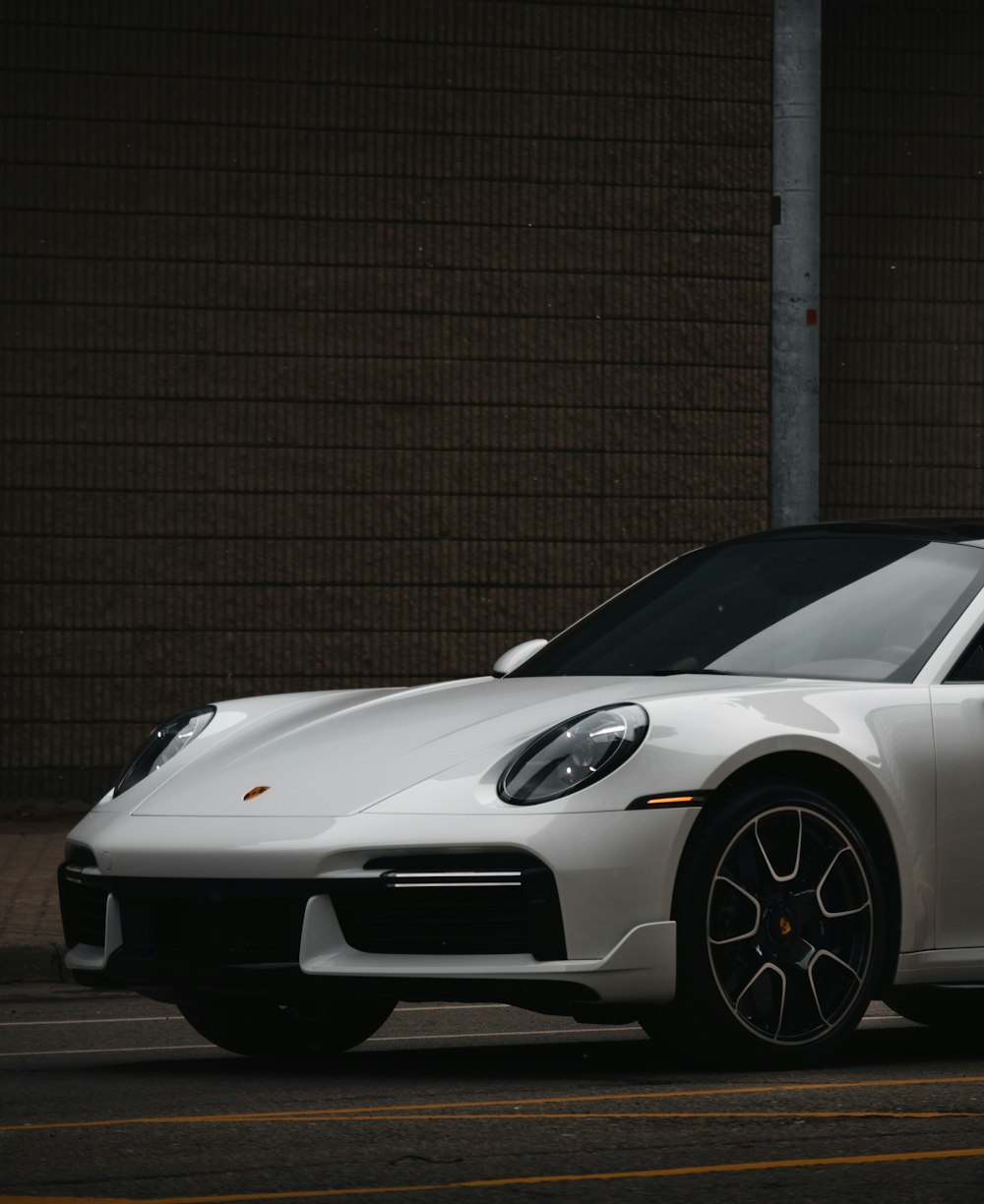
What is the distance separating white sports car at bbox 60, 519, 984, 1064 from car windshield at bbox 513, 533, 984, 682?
0.5 inches

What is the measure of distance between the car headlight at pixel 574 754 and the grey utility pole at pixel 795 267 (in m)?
5.21

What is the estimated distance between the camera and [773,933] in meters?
6.09

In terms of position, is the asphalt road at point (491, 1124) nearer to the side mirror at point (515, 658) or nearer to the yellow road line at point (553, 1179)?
the yellow road line at point (553, 1179)

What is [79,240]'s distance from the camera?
47.7 feet

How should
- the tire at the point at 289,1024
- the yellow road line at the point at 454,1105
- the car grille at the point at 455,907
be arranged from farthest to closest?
the tire at the point at 289,1024 < the car grille at the point at 455,907 < the yellow road line at the point at 454,1105

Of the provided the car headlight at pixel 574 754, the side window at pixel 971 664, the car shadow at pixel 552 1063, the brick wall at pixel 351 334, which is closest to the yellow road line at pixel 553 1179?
the car shadow at pixel 552 1063

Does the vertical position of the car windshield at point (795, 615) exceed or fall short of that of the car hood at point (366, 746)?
it exceeds it

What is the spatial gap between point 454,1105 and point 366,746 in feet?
3.78

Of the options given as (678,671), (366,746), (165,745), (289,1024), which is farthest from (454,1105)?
(165,745)

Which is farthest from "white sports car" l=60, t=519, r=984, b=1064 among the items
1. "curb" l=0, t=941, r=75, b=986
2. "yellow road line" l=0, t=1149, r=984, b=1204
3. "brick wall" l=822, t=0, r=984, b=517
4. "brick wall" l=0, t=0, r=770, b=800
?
"brick wall" l=822, t=0, r=984, b=517

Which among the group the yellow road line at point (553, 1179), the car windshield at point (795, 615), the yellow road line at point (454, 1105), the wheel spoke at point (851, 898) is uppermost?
the car windshield at point (795, 615)

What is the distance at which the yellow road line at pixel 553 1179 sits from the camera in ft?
14.8

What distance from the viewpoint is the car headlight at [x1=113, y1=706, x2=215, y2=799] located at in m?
6.91

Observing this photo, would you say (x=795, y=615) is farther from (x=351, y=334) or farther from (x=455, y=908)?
(x=351, y=334)
